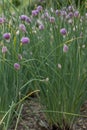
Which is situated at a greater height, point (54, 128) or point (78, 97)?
point (78, 97)

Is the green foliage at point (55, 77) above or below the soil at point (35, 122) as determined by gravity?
above

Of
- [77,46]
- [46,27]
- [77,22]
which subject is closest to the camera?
[77,46]

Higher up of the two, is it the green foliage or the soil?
the green foliage

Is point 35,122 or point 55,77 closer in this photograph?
point 55,77

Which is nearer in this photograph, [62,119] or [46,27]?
[62,119]

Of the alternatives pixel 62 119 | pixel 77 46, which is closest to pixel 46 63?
pixel 77 46

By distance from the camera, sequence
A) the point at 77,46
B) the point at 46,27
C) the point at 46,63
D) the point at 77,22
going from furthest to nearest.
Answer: the point at 46,27, the point at 77,22, the point at 77,46, the point at 46,63

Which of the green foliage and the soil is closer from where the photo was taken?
the green foliage

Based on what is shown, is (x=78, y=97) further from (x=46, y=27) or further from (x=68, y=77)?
(x=46, y=27)

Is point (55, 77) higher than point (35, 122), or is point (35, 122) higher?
point (55, 77)

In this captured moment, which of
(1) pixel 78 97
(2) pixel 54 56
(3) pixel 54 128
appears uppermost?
(2) pixel 54 56

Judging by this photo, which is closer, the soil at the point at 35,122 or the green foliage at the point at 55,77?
the green foliage at the point at 55,77

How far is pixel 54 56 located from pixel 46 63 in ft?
0.50

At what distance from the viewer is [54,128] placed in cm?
249
